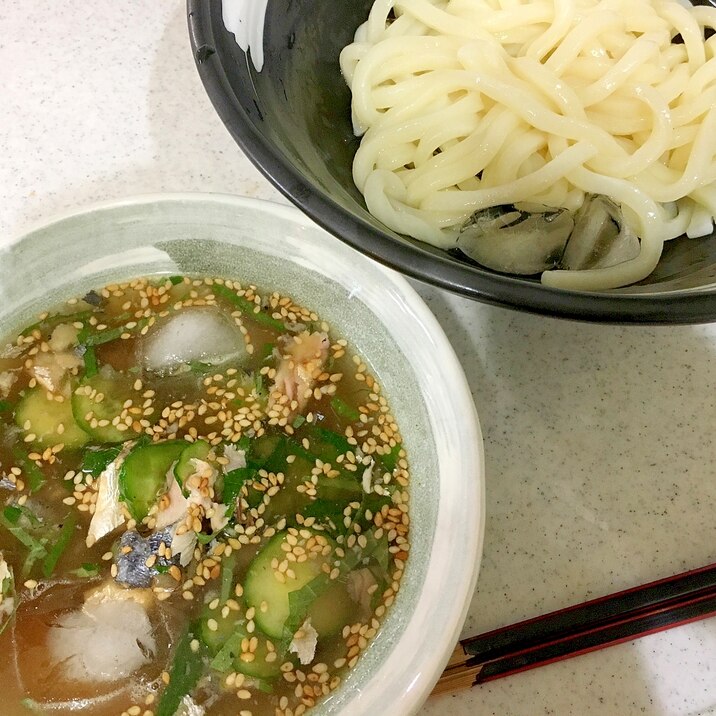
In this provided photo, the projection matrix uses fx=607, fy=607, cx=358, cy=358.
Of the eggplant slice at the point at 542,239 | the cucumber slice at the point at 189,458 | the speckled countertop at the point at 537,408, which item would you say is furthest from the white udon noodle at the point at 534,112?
the cucumber slice at the point at 189,458

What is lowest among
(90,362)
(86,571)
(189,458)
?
(86,571)

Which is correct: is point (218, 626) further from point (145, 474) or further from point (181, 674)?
point (145, 474)

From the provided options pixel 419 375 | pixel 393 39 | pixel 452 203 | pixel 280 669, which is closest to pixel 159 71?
pixel 393 39

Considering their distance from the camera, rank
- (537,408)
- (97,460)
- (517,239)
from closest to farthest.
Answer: (517,239) → (97,460) → (537,408)

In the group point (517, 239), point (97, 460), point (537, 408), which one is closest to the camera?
point (517, 239)

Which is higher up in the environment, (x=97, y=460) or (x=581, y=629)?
(x=97, y=460)

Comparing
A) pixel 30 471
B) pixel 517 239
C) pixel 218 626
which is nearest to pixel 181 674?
pixel 218 626

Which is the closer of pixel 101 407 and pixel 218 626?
pixel 218 626

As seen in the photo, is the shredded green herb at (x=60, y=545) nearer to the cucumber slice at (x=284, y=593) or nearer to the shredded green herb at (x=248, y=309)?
the cucumber slice at (x=284, y=593)
